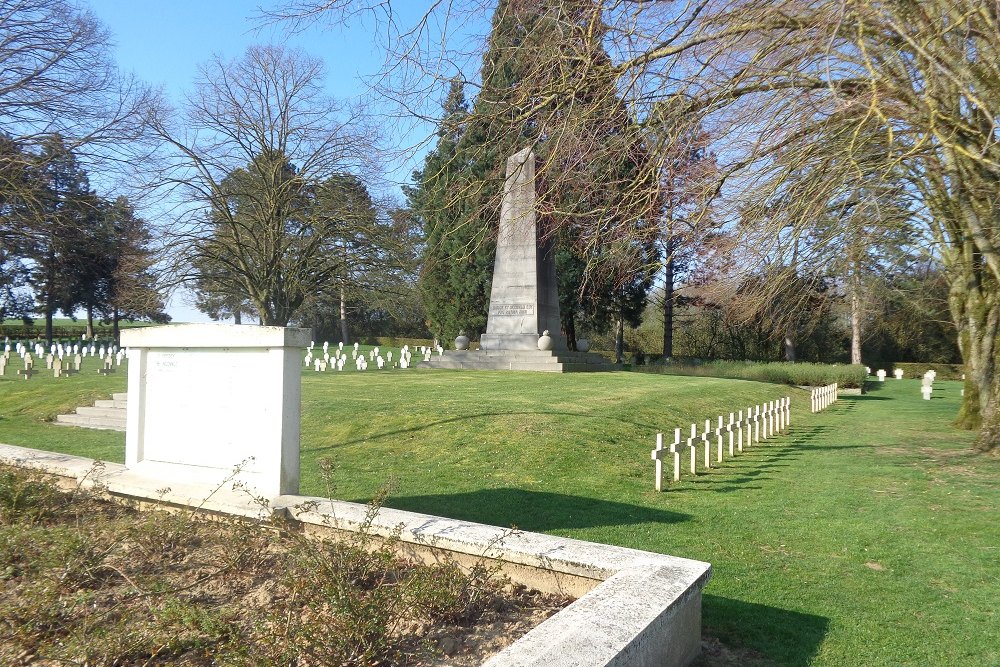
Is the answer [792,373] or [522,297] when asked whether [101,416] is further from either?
[792,373]

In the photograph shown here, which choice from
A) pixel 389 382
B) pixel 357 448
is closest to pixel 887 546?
pixel 357 448

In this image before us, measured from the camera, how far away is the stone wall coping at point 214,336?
4750 millimetres

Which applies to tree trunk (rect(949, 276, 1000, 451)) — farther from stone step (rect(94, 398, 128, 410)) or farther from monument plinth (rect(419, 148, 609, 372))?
stone step (rect(94, 398, 128, 410))

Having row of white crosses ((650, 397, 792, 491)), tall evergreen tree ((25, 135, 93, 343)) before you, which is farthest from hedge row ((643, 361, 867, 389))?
tall evergreen tree ((25, 135, 93, 343))

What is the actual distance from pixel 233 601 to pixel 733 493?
6146 mm

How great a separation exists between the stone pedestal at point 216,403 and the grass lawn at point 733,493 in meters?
1.95

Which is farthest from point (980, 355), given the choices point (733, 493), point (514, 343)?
point (514, 343)

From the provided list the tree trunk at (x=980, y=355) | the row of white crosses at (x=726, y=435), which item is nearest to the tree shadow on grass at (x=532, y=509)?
the row of white crosses at (x=726, y=435)

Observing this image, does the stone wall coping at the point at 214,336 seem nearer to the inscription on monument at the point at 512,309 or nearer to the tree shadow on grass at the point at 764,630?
the tree shadow on grass at the point at 764,630

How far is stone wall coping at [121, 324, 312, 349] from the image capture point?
475cm

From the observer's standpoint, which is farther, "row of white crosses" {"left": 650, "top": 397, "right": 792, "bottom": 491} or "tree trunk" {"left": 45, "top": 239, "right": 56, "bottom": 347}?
"tree trunk" {"left": 45, "top": 239, "right": 56, "bottom": 347}

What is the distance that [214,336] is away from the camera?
5.09 metres

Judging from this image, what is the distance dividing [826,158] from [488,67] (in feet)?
11.3

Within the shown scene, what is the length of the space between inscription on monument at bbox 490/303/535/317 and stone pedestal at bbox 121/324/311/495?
1618 cm
